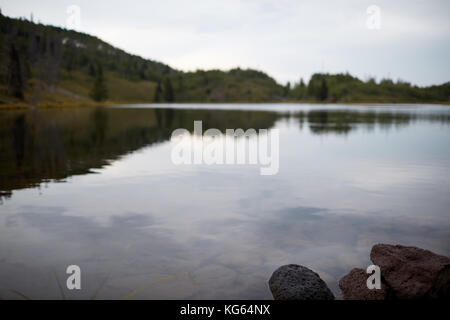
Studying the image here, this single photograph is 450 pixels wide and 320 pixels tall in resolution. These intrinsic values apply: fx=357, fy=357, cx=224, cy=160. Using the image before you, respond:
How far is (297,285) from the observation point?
284 inches

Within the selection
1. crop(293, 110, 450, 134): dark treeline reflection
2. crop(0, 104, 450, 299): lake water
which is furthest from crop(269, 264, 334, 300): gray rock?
crop(293, 110, 450, 134): dark treeline reflection

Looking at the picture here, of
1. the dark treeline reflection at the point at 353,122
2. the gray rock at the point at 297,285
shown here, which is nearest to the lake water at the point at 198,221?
the gray rock at the point at 297,285

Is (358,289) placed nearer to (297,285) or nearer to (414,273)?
(414,273)

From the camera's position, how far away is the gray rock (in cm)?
701

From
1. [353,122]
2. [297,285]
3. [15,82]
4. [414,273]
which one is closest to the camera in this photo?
[414,273]

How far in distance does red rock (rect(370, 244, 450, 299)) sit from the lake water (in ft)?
3.94

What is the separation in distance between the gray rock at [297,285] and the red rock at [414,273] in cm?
132

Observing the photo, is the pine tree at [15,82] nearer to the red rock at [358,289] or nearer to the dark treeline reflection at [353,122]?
the dark treeline reflection at [353,122]

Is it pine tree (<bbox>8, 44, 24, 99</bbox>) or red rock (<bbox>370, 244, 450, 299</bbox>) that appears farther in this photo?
pine tree (<bbox>8, 44, 24, 99</bbox>)

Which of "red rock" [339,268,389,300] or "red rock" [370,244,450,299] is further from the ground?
"red rock" [370,244,450,299]

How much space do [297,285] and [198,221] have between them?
5.16 m

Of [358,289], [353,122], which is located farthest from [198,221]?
[353,122]

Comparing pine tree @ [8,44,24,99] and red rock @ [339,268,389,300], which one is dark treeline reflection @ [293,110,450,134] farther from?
pine tree @ [8,44,24,99]

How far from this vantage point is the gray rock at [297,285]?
7012 millimetres
